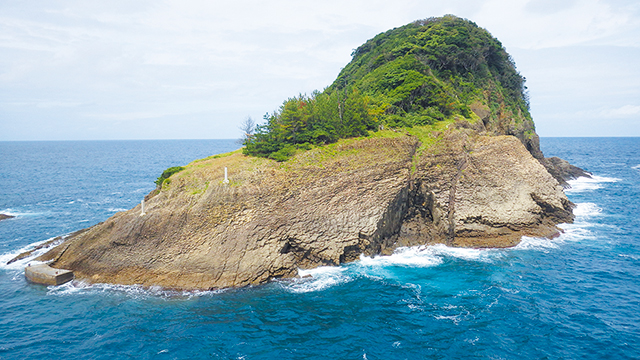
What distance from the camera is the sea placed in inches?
816

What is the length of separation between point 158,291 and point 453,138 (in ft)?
112

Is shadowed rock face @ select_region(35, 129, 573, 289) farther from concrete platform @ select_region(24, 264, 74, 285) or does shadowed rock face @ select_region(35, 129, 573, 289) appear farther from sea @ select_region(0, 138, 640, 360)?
sea @ select_region(0, 138, 640, 360)

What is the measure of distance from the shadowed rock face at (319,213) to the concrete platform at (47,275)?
2.57ft

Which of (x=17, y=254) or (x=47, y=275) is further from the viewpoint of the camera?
(x=17, y=254)

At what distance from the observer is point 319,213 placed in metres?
32.4

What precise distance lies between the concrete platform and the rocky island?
2.84ft

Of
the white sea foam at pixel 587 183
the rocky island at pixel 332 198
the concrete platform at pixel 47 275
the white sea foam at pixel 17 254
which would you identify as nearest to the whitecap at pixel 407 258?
the rocky island at pixel 332 198

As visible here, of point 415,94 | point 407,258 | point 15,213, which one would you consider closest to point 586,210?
point 415,94

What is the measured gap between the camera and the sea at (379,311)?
20.7 metres

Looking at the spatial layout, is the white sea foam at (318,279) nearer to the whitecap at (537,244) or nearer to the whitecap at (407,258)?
the whitecap at (407,258)

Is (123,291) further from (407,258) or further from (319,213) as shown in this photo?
(407,258)

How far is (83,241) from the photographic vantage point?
3106cm

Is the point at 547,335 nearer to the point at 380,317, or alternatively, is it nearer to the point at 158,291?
the point at 380,317

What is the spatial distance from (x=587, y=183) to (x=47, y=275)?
85.2 m
